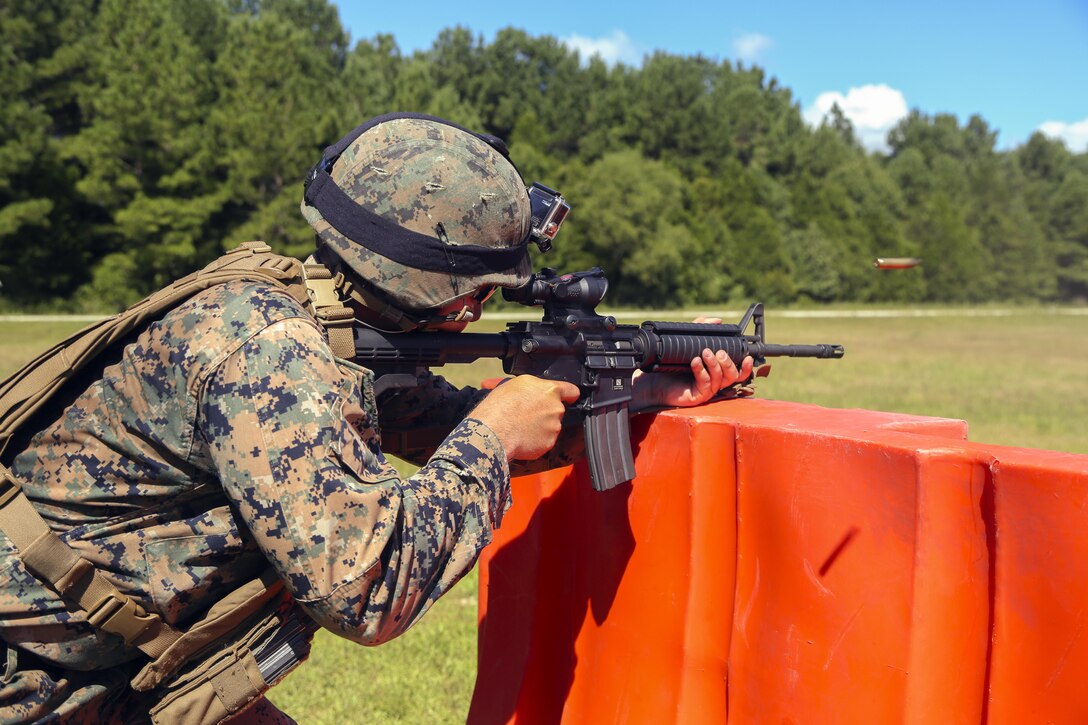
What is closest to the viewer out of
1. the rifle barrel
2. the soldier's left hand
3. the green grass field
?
the soldier's left hand

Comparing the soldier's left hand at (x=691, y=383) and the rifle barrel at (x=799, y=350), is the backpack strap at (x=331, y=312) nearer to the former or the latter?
the soldier's left hand at (x=691, y=383)

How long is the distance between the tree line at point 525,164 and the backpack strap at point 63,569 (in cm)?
3163

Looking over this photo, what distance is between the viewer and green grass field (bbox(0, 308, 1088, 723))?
160 inches

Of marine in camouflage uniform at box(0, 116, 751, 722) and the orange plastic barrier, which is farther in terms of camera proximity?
the orange plastic barrier

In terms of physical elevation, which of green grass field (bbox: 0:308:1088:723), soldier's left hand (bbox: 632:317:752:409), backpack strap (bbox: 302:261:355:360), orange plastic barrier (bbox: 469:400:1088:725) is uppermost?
backpack strap (bbox: 302:261:355:360)

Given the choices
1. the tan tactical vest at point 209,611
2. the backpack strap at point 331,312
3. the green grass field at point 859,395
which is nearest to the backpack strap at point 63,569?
the tan tactical vest at point 209,611

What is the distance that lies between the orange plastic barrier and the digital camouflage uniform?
822 millimetres

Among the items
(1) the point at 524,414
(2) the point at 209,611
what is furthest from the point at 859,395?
(2) the point at 209,611

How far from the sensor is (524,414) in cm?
235

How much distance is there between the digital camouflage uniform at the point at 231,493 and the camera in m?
1.79

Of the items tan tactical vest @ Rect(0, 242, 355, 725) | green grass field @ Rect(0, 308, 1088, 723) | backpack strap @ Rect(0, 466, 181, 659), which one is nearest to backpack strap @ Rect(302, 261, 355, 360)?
tan tactical vest @ Rect(0, 242, 355, 725)

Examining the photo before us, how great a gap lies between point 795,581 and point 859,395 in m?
11.3

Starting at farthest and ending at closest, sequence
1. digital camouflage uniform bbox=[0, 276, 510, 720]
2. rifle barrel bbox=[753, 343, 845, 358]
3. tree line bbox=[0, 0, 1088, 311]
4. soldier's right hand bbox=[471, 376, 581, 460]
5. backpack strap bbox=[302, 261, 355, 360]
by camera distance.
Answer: tree line bbox=[0, 0, 1088, 311] → rifle barrel bbox=[753, 343, 845, 358] → soldier's right hand bbox=[471, 376, 581, 460] → backpack strap bbox=[302, 261, 355, 360] → digital camouflage uniform bbox=[0, 276, 510, 720]

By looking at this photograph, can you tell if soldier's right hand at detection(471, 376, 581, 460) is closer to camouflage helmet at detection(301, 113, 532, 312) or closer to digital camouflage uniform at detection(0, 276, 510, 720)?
digital camouflage uniform at detection(0, 276, 510, 720)
